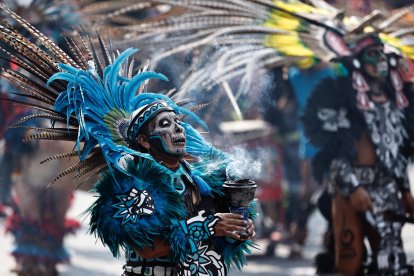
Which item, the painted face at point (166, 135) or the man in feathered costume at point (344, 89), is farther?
the man in feathered costume at point (344, 89)

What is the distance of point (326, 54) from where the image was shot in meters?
6.79

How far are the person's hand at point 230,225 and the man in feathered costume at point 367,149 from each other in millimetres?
2882

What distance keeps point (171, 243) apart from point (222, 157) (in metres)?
0.66

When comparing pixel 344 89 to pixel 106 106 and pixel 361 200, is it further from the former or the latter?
pixel 106 106

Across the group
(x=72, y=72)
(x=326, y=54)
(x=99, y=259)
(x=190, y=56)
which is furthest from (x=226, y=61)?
(x=99, y=259)

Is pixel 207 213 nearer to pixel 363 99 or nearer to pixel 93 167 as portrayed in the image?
pixel 93 167

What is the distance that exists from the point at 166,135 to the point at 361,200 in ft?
9.58

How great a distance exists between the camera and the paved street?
7.46m

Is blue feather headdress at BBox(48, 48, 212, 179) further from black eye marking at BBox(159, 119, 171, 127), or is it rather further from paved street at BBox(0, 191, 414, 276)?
paved street at BBox(0, 191, 414, 276)

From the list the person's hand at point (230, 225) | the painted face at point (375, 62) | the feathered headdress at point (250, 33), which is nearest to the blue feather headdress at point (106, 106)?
the person's hand at point (230, 225)

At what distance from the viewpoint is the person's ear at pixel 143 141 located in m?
4.08

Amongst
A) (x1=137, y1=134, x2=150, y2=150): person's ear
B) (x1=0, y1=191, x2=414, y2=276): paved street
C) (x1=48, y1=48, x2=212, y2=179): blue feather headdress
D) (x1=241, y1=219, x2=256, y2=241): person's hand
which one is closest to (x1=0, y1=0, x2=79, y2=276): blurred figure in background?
(x1=0, y1=191, x2=414, y2=276): paved street

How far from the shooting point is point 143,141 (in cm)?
408

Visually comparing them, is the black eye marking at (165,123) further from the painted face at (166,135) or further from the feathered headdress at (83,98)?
the feathered headdress at (83,98)
